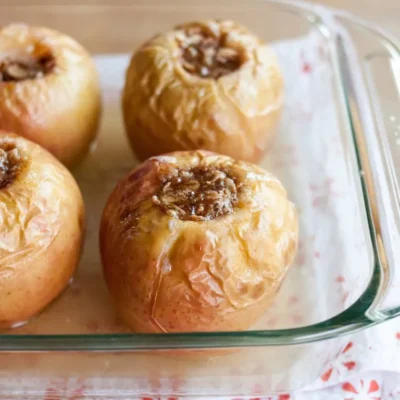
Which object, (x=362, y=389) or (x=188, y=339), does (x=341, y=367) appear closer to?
(x=362, y=389)

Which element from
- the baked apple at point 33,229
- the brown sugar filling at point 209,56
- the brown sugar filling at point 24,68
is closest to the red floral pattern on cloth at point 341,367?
the baked apple at point 33,229

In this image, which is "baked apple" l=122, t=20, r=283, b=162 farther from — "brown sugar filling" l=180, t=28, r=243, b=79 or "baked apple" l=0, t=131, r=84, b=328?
"baked apple" l=0, t=131, r=84, b=328

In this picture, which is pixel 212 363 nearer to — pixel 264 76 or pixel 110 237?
pixel 110 237

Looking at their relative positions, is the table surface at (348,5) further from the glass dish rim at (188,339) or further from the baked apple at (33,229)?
the glass dish rim at (188,339)

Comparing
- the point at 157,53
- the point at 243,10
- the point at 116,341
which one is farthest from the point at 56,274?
the point at 243,10

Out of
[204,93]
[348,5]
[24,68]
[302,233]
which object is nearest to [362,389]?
[302,233]

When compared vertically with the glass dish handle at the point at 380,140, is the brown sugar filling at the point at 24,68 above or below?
below
